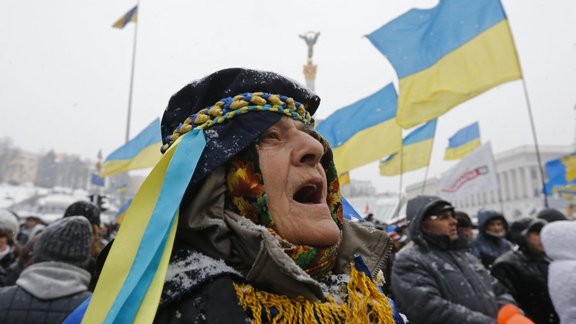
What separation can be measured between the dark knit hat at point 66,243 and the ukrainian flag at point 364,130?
18.3 ft

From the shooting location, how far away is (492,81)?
5238mm

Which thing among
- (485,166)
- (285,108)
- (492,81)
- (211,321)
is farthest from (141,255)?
(485,166)

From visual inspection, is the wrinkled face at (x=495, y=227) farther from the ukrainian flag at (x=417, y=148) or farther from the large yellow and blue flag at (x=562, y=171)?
the large yellow and blue flag at (x=562, y=171)

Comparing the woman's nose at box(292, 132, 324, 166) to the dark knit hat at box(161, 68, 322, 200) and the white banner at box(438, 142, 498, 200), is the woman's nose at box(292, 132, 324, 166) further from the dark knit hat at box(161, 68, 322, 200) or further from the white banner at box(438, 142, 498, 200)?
the white banner at box(438, 142, 498, 200)

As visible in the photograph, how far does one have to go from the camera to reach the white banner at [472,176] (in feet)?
23.7

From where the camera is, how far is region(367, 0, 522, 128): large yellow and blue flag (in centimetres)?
530

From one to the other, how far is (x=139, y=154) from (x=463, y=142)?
8.48 m

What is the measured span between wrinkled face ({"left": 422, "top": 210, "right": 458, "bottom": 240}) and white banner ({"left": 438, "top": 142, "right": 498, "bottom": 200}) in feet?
13.7

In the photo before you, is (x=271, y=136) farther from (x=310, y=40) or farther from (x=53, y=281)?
(x=310, y=40)

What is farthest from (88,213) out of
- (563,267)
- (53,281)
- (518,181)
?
(518,181)

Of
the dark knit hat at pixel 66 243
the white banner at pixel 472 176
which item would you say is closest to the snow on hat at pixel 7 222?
the dark knit hat at pixel 66 243

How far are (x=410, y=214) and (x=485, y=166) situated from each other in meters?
4.31

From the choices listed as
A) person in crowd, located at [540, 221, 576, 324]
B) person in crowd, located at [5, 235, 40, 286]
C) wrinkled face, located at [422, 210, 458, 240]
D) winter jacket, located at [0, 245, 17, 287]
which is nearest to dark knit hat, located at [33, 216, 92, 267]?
person in crowd, located at [5, 235, 40, 286]

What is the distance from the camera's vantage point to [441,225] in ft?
11.2
